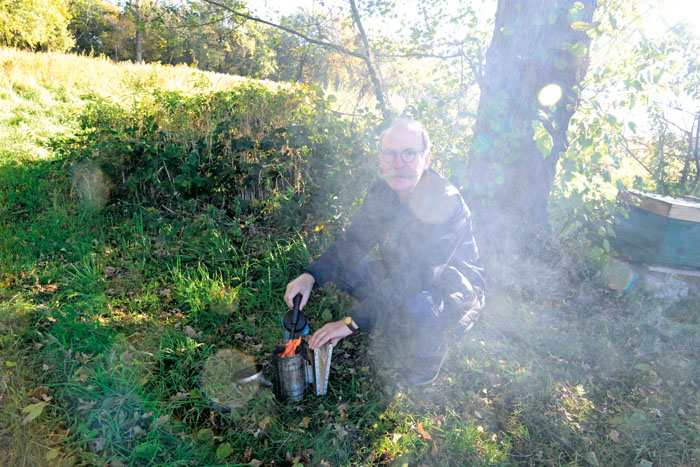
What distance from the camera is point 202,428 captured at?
7.94 feet

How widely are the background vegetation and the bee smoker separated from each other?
0.37 feet

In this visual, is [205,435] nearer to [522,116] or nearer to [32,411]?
[32,411]

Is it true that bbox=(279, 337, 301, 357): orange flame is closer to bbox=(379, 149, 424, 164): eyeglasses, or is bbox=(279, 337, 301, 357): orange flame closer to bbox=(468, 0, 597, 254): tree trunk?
bbox=(379, 149, 424, 164): eyeglasses

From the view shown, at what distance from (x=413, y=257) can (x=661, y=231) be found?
10.4ft

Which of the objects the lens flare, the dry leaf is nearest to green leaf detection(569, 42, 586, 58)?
the lens flare

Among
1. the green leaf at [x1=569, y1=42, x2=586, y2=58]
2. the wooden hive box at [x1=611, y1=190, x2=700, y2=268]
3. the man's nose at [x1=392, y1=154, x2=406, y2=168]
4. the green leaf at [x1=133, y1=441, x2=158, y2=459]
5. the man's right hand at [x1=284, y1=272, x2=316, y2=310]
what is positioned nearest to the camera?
the green leaf at [x1=133, y1=441, x2=158, y2=459]

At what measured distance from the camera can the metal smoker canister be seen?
2.46 metres

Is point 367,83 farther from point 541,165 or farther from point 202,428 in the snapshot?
point 202,428

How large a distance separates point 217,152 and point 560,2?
147 inches

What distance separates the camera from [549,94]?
3.86 metres

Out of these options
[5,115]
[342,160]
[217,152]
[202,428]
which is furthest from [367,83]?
[5,115]

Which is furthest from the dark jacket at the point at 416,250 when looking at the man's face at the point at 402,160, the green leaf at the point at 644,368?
the green leaf at the point at 644,368

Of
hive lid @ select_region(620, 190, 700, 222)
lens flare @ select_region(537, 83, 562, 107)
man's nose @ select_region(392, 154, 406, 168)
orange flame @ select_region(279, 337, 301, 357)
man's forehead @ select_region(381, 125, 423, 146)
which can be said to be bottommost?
orange flame @ select_region(279, 337, 301, 357)

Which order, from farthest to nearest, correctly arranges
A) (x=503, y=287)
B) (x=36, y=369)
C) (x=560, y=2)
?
(x=503, y=287) → (x=560, y=2) → (x=36, y=369)
